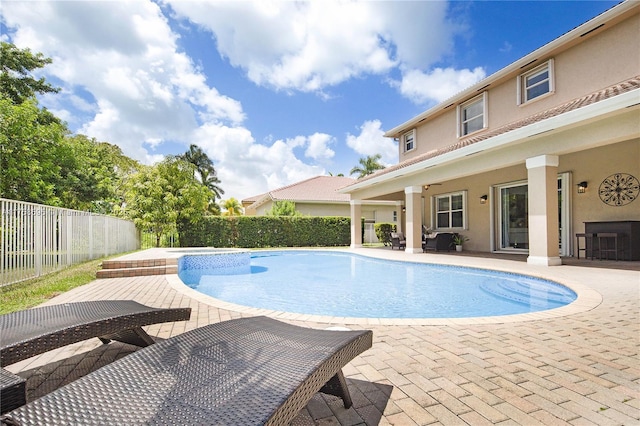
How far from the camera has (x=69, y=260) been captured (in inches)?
388

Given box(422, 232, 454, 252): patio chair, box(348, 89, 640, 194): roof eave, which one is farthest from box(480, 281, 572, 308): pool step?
box(422, 232, 454, 252): patio chair

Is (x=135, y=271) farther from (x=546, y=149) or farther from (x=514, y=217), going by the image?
(x=514, y=217)

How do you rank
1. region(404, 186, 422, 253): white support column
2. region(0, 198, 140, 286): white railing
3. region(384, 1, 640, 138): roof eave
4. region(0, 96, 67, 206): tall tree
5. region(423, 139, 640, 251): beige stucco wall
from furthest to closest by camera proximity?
region(404, 186, 422, 253): white support column
region(0, 96, 67, 206): tall tree
region(423, 139, 640, 251): beige stucco wall
region(384, 1, 640, 138): roof eave
region(0, 198, 140, 286): white railing

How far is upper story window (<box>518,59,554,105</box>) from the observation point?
37.7ft

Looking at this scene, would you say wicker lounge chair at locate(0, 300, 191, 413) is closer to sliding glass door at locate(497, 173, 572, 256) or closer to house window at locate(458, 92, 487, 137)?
sliding glass door at locate(497, 173, 572, 256)

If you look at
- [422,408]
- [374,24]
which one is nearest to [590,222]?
[374,24]

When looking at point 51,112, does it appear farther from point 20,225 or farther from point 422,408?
point 422,408

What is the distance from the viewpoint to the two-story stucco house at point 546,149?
8.39 meters

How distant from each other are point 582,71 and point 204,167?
128ft

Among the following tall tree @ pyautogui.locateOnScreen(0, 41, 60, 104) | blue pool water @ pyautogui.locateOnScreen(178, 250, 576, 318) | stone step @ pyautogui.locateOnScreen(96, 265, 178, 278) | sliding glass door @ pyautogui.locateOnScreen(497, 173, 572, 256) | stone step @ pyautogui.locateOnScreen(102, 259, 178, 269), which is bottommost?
blue pool water @ pyautogui.locateOnScreen(178, 250, 576, 318)

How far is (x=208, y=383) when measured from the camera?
165cm

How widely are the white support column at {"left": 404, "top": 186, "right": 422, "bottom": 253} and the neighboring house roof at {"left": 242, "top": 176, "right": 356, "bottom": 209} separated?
33.9 ft

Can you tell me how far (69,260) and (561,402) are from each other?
1199 cm

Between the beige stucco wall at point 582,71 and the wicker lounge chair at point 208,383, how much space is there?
41.1 ft
